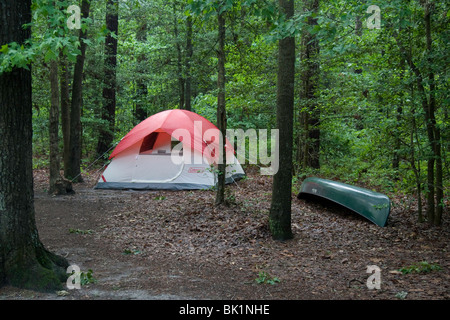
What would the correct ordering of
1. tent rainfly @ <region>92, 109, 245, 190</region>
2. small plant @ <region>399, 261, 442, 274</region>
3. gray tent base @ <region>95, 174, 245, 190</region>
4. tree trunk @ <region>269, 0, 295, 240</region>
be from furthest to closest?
tent rainfly @ <region>92, 109, 245, 190</region>
gray tent base @ <region>95, 174, 245, 190</region>
tree trunk @ <region>269, 0, 295, 240</region>
small plant @ <region>399, 261, 442, 274</region>

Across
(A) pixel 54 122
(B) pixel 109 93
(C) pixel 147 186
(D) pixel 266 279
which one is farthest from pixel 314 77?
(B) pixel 109 93

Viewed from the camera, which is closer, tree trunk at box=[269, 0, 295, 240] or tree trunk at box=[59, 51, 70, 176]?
tree trunk at box=[269, 0, 295, 240]

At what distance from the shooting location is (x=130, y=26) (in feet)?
72.3

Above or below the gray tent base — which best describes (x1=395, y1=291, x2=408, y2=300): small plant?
Answer: below

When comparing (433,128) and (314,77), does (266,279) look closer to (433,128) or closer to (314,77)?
(433,128)

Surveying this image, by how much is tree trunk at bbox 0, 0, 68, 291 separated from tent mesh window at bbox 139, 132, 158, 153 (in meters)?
7.69

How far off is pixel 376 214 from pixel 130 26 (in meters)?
18.7

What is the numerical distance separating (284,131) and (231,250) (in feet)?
6.82

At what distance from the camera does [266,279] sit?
4688mm

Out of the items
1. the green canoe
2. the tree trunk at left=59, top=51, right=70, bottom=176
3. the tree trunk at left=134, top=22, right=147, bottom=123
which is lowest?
the green canoe

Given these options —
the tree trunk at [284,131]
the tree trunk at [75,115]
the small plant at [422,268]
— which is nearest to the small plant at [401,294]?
the small plant at [422,268]

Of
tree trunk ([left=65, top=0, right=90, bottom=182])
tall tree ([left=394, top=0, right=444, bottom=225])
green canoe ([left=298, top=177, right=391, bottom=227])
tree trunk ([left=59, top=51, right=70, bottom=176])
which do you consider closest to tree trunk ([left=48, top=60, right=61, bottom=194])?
tree trunk ([left=59, top=51, right=70, bottom=176])

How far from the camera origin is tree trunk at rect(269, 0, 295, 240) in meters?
6.35

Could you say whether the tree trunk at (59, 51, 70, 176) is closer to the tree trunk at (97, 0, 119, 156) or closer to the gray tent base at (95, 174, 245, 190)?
the gray tent base at (95, 174, 245, 190)
